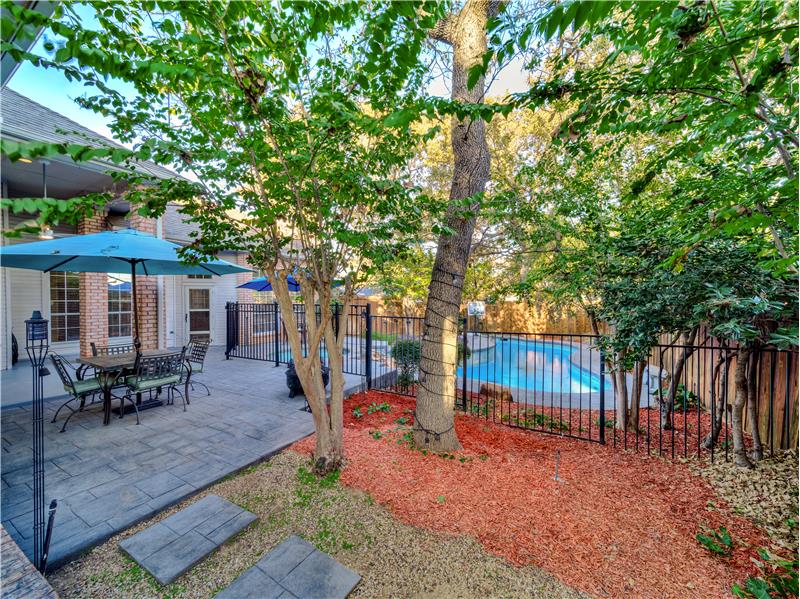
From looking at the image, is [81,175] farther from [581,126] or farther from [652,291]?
[652,291]

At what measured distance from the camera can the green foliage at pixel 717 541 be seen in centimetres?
222

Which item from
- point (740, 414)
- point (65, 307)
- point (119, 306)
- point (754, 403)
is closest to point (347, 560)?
point (740, 414)

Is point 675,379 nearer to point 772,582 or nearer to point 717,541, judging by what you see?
point 717,541

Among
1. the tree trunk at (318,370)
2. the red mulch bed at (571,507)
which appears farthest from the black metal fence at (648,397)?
the red mulch bed at (571,507)

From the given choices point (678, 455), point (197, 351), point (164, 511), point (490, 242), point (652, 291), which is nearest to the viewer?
point (164, 511)

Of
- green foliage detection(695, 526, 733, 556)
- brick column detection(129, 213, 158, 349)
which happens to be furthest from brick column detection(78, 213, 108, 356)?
green foliage detection(695, 526, 733, 556)

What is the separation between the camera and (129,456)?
10.6ft

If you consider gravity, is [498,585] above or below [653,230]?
below

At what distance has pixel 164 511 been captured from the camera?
2.52m

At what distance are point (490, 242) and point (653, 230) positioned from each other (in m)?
4.84

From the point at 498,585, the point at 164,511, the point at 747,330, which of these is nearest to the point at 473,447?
the point at 498,585

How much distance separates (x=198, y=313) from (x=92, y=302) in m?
3.25

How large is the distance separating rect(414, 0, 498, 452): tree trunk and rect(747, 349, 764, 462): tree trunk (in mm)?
2864

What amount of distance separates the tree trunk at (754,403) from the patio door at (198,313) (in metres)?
11.2
